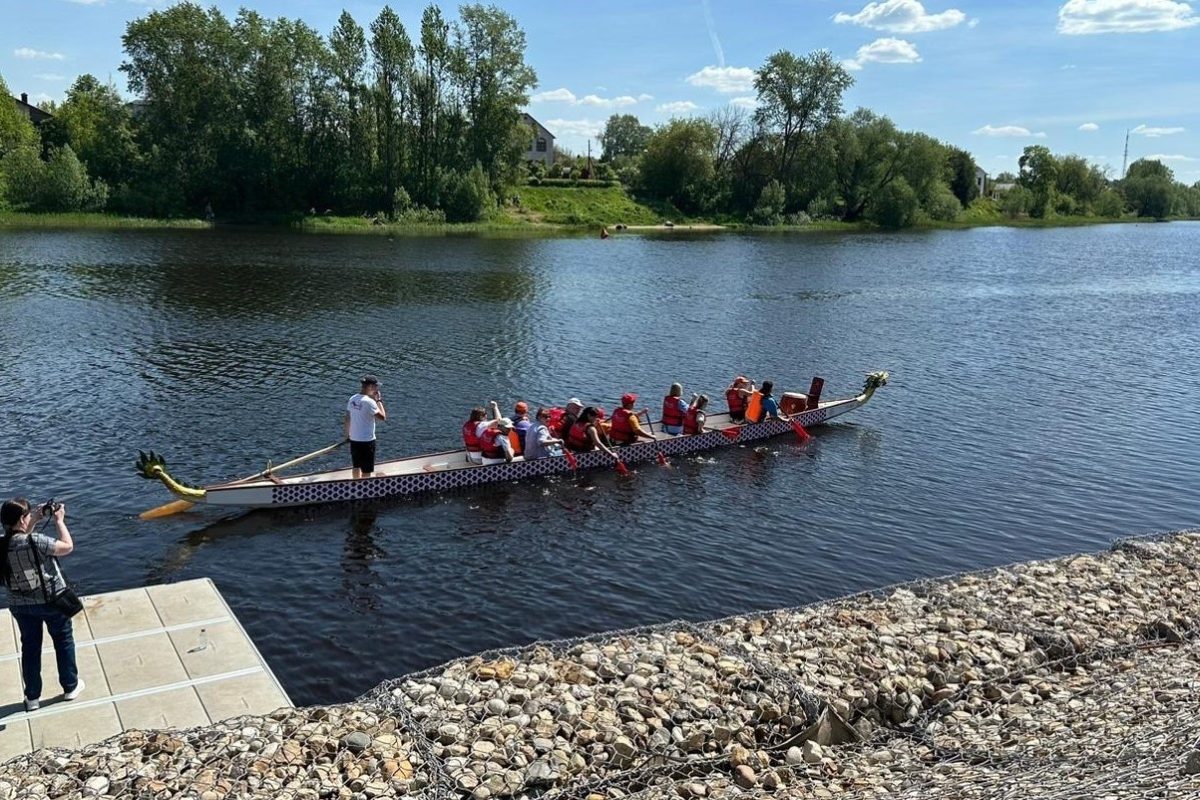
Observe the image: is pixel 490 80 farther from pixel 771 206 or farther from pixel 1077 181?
pixel 1077 181

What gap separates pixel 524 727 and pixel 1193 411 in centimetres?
2710

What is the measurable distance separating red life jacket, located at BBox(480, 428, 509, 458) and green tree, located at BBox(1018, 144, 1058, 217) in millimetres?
148422

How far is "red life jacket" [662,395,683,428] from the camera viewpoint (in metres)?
24.1

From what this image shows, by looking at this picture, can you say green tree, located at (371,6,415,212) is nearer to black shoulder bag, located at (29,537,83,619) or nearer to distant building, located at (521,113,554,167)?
distant building, located at (521,113,554,167)

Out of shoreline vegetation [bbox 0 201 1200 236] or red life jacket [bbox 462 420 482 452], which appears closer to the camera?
red life jacket [bbox 462 420 482 452]

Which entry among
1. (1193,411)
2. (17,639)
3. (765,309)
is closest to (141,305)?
(765,309)

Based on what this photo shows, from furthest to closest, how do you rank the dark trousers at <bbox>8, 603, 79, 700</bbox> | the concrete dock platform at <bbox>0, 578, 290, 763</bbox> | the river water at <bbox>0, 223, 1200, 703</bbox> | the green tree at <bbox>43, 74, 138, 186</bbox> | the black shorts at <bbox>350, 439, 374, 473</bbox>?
1. the green tree at <bbox>43, 74, 138, 186</bbox>
2. the black shorts at <bbox>350, 439, 374, 473</bbox>
3. the river water at <bbox>0, 223, 1200, 703</bbox>
4. the concrete dock platform at <bbox>0, 578, 290, 763</bbox>
5. the dark trousers at <bbox>8, 603, 79, 700</bbox>

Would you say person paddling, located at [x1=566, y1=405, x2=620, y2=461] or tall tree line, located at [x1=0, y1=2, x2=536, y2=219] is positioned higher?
tall tree line, located at [x1=0, y1=2, x2=536, y2=219]

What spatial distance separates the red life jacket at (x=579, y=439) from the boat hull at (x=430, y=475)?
189 mm

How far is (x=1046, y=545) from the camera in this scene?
61.1 ft

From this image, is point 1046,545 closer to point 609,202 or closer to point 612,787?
point 612,787

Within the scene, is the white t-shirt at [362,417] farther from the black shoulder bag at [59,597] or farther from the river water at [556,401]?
the black shoulder bag at [59,597]

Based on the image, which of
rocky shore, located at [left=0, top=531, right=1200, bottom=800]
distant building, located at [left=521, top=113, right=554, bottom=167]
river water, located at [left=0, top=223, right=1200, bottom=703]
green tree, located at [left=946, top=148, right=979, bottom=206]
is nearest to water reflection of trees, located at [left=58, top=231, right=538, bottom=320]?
river water, located at [left=0, top=223, right=1200, bottom=703]

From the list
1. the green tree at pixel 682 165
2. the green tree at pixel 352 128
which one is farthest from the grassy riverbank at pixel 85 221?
the green tree at pixel 682 165
